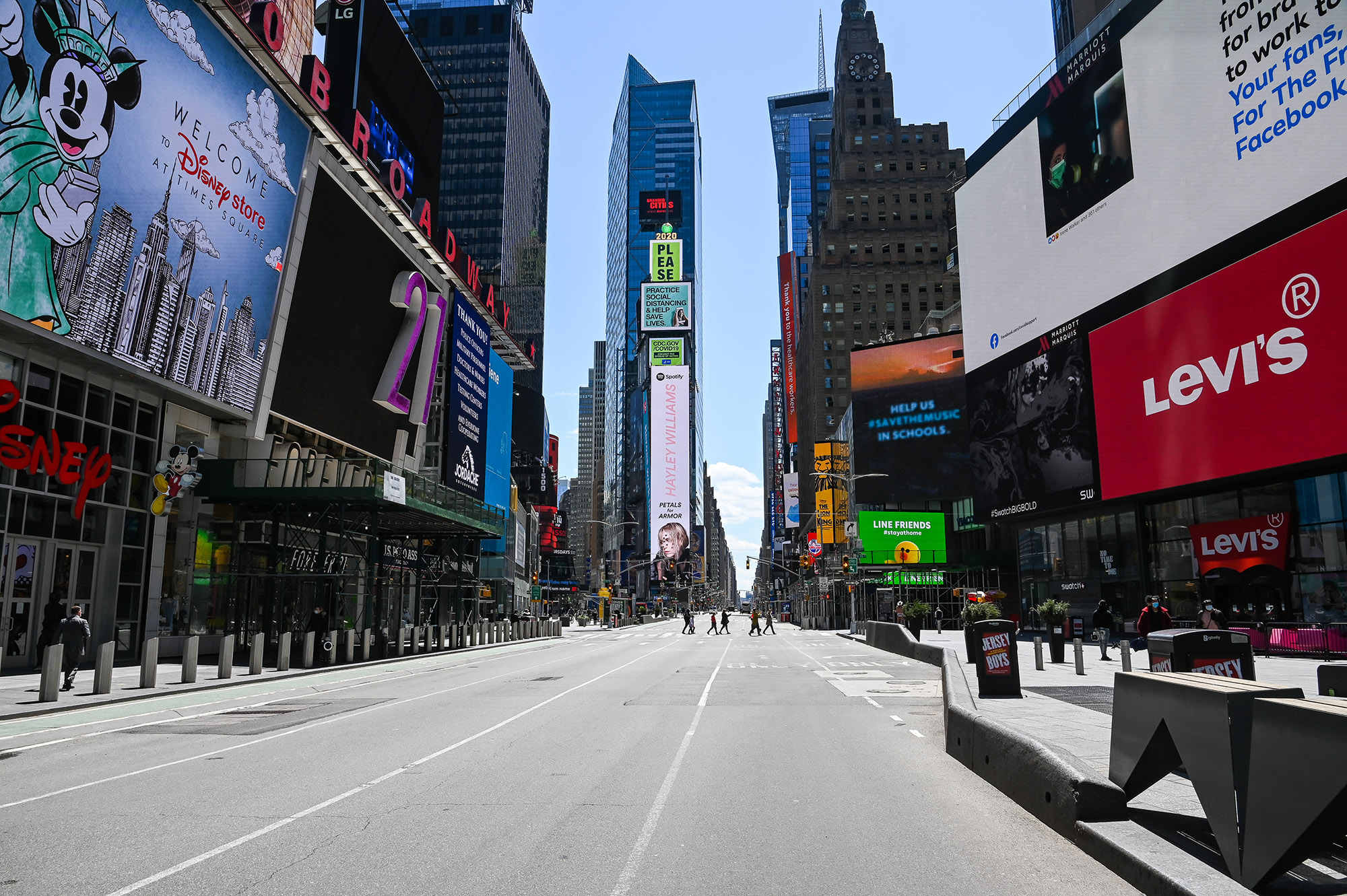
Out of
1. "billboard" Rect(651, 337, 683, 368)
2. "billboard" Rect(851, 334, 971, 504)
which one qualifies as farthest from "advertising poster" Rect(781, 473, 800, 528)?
"billboard" Rect(851, 334, 971, 504)

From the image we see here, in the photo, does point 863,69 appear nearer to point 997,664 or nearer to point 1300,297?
point 1300,297

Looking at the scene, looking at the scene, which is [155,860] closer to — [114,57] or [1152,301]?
[114,57]

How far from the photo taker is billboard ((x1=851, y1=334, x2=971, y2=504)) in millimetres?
87312

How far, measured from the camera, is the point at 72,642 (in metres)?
18.5

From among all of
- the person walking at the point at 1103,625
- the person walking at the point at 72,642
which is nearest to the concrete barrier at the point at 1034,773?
the person walking at the point at 1103,625

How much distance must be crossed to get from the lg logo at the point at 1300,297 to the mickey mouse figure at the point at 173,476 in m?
37.0

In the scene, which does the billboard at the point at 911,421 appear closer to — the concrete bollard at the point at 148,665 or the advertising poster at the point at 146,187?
the advertising poster at the point at 146,187

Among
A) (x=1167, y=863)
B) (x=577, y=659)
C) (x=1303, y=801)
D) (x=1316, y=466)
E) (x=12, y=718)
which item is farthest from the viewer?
(x=577, y=659)

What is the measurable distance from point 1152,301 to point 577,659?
2866 cm

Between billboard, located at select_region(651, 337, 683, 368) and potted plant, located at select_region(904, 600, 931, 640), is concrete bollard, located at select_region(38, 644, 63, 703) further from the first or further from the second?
billboard, located at select_region(651, 337, 683, 368)

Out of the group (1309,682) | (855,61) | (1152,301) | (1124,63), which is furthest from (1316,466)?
(855,61)

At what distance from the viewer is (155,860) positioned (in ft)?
21.1

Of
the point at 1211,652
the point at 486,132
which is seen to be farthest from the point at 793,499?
the point at 1211,652

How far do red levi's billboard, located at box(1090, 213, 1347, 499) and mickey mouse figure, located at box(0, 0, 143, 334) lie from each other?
36.8 meters
